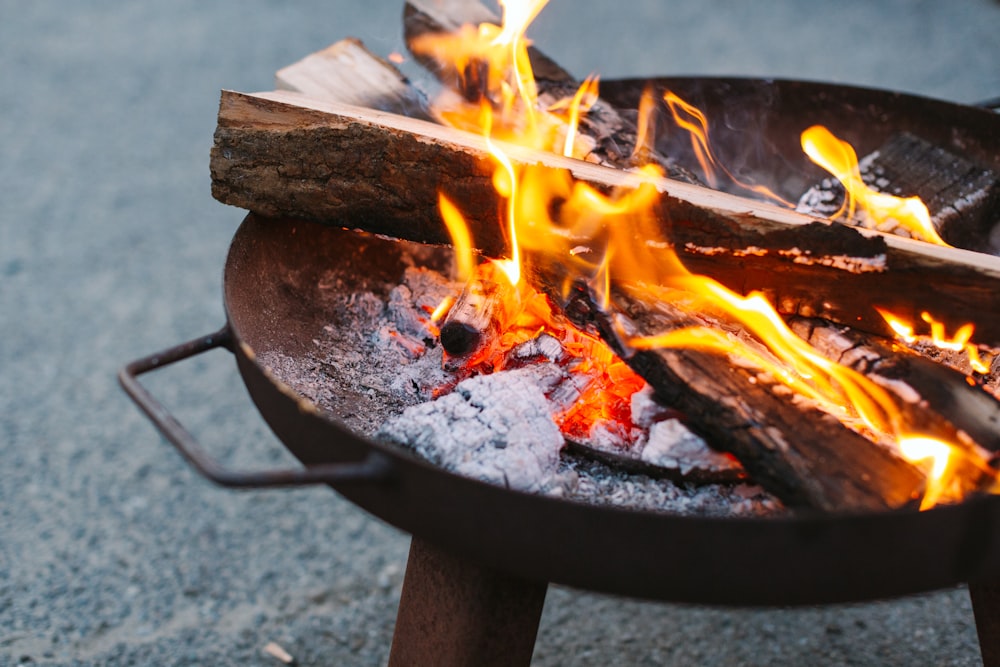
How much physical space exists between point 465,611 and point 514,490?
1.25 ft

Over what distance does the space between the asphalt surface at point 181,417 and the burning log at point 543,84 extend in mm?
100

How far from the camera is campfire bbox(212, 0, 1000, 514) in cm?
109

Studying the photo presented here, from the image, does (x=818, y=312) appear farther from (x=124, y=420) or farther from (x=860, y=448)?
(x=124, y=420)

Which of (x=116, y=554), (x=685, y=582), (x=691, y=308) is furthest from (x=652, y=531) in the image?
(x=116, y=554)

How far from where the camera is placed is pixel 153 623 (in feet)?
6.30

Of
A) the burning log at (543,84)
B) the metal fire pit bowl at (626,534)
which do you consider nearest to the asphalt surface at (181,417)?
the burning log at (543,84)

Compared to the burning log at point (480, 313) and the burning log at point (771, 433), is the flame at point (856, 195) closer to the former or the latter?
the burning log at point (771, 433)

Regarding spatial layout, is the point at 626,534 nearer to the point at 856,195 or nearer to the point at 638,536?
the point at 638,536

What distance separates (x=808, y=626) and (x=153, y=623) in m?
1.51

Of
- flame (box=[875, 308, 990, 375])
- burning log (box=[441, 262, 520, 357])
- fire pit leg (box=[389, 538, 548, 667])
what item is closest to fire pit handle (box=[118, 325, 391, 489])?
fire pit leg (box=[389, 538, 548, 667])

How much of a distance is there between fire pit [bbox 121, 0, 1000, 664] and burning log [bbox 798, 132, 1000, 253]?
14cm

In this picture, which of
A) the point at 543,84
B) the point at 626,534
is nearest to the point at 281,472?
the point at 626,534

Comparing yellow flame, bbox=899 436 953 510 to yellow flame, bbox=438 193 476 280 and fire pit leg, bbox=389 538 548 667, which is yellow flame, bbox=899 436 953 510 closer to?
fire pit leg, bbox=389 538 548 667

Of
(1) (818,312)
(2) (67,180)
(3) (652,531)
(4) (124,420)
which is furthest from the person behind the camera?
(2) (67,180)
